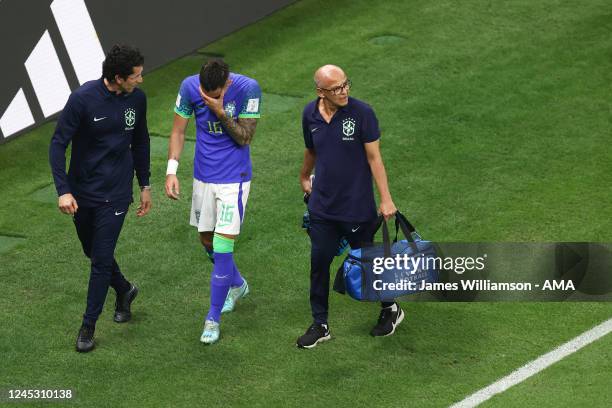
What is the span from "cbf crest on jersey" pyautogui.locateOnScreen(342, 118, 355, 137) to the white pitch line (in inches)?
77.0

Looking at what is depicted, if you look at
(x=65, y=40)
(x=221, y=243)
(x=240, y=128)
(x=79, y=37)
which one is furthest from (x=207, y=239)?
(x=79, y=37)

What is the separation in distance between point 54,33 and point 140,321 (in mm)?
4746

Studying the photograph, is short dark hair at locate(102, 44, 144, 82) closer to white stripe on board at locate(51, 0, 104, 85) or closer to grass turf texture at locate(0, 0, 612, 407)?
grass turf texture at locate(0, 0, 612, 407)

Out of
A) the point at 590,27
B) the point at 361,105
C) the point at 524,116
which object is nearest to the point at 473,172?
the point at 524,116

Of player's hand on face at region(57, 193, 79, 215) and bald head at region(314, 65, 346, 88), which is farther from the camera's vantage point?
player's hand on face at region(57, 193, 79, 215)

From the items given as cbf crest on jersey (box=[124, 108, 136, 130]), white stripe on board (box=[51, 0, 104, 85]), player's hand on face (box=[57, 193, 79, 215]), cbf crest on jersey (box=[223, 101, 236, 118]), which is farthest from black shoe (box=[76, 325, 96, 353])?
white stripe on board (box=[51, 0, 104, 85])

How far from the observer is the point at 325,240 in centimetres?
823

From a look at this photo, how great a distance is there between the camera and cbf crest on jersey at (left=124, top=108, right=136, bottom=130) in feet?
27.2

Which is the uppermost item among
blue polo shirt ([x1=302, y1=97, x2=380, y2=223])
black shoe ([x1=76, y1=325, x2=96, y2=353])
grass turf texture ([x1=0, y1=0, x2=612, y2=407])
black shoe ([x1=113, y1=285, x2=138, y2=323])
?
blue polo shirt ([x1=302, y1=97, x2=380, y2=223])

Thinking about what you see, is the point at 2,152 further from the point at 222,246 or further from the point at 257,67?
the point at 222,246

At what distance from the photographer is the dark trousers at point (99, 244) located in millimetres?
8344

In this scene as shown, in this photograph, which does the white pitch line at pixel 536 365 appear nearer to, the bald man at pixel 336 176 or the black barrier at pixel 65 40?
the bald man at pixel 336 176

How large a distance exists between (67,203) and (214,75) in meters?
1.36

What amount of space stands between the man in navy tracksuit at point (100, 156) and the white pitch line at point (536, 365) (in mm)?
2736
